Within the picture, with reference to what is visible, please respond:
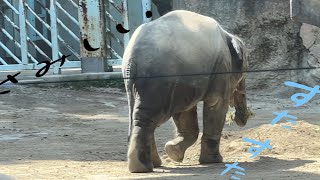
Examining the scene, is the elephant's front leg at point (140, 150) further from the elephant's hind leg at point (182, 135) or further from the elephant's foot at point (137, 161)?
the elephant's hind leg at point (182, 135)

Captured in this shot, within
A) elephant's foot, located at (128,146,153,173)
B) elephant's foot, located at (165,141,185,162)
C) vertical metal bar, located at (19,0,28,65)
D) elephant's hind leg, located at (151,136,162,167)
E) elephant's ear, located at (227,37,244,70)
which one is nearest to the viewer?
elephant's foot, located at (128,146,153,173)

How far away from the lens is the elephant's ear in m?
6.89

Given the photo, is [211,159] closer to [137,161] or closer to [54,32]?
[137,161]

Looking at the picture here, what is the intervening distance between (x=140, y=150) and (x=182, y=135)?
106cm

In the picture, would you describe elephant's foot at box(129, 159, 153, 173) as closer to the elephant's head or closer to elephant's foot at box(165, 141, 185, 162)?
elephant's foot at box(165, 141, 185, 162)

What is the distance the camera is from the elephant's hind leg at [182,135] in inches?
263

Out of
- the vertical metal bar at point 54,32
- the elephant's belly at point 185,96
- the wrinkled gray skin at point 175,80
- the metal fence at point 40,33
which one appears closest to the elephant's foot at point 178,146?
the wrinkled gray skin at point 175,80

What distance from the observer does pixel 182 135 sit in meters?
6.93

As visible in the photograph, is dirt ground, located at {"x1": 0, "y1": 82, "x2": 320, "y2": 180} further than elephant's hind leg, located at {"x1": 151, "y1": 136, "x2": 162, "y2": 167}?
No

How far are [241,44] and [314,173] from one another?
1807mm

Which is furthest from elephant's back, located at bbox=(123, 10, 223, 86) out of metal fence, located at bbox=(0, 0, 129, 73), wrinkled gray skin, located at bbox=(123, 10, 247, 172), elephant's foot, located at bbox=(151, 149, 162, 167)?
metal fence, located at bbox=(0, 0, 129, 73)

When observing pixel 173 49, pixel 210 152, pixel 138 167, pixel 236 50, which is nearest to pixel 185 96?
pixel 173 49

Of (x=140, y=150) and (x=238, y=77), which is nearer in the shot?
(x=140, y=150)

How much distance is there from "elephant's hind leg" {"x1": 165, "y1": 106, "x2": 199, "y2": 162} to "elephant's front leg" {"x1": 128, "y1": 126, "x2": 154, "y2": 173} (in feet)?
2.31
